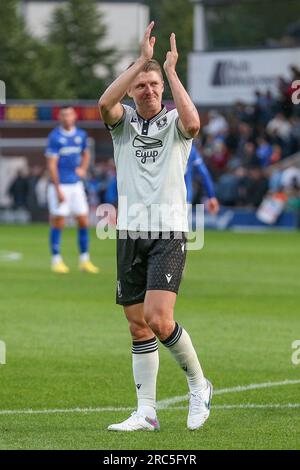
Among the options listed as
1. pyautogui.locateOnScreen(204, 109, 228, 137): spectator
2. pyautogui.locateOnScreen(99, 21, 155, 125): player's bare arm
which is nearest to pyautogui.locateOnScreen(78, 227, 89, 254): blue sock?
pyautogui.locateOnScreen(99, 21, 155, 125): player's bare arm

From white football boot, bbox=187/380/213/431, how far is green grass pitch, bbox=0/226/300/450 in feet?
0.24

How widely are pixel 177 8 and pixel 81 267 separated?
6408 centimetres

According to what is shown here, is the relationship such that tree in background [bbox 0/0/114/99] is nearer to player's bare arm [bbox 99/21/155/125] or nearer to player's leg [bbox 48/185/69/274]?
player's leg [bbox 48/185/69/274]

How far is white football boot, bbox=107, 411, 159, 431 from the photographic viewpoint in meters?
8.12

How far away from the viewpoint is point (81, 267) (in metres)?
20.9

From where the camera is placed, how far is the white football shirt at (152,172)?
829cm

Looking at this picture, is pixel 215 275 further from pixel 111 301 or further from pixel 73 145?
pixel 111 301

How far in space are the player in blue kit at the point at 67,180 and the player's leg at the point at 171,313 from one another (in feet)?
40.0

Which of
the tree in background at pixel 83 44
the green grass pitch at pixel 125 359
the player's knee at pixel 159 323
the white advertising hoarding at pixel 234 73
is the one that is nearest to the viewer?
the green grass pitch at pixel 125 359

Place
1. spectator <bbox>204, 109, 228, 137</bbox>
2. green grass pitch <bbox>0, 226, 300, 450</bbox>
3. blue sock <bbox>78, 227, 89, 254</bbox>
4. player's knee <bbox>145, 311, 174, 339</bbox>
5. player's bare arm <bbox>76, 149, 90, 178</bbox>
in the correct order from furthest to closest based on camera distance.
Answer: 1. spectator <bbox>204, 109, 228, 137</bbox>
2. player's bare arm <bbox>76, 149, 90, 178</bbox>
3. blue sock <bbox>78, 227, 89, 254</bbox>
4. player's knee <bbox>145, 311, 174, 339</bbox>
5. green grass pitch <bbox>0, 226, 300, 450</bbox>

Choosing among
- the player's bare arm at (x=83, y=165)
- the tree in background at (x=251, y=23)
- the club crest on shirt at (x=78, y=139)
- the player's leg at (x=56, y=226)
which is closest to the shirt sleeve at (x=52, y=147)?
the club crest on shirt at (x=78, y=139)

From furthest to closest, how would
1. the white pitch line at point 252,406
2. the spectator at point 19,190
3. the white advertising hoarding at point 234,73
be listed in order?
1. the white advertising hoarding at point 234,73
2. the spectator at point 19,190
3. the white pitch line at point 252,406

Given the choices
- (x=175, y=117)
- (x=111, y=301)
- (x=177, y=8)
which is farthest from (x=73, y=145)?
(x=177, y=8)

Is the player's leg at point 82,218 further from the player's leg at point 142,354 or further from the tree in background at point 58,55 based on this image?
the tree in background at point 58,55
